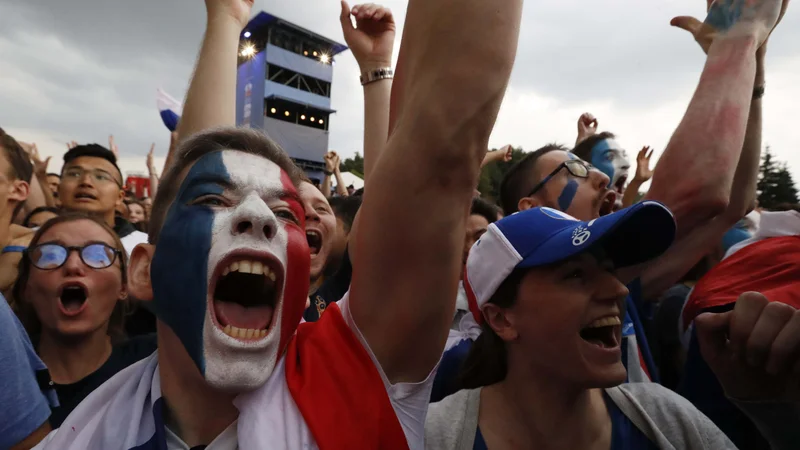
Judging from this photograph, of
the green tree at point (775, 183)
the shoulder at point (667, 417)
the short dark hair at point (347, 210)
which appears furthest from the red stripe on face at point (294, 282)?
the green tree at point (775, 183)

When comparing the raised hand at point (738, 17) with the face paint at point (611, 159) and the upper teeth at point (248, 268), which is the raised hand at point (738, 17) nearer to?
the face paint at point (611, 159)

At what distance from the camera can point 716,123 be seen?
5.80 ft

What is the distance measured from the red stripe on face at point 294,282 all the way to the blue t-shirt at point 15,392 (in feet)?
3.40

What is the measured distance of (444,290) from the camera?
113cm

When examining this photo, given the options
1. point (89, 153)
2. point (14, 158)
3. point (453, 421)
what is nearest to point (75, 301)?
point (14, 158)

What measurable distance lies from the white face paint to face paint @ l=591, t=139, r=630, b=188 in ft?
9.25

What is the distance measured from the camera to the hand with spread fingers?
1142 mm

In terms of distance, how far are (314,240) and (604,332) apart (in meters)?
1.80

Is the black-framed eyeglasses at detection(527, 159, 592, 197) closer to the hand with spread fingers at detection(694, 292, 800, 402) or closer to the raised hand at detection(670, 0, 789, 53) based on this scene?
the raised hand at detection(670, 0, 789, 53)

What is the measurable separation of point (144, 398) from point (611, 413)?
1634mm

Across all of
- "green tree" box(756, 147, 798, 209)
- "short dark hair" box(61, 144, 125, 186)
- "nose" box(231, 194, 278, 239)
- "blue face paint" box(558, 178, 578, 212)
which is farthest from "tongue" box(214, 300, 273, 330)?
"green tree" box(756, 147, 798, 209)

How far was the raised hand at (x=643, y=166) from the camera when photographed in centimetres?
526

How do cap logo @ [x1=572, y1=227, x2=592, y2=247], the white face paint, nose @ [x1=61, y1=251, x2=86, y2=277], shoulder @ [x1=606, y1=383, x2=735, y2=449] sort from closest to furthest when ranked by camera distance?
the white face paint, shoulder @ [x1=606, y1=383, x2=735, y2=449], cap logo @ [x1=572, y1=227, x2=592, y2=247], nose @ [x1=61, y1=251, x2=86, y2=277]

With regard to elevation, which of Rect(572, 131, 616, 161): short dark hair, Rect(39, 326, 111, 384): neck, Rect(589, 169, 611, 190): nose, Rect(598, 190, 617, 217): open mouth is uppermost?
Rect(572, 131, 616, 161): short dark hair
